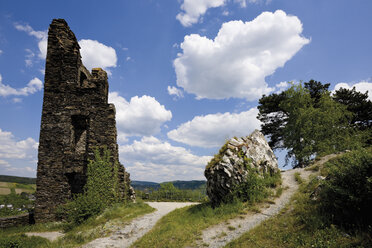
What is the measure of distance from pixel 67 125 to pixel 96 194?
5.27 m

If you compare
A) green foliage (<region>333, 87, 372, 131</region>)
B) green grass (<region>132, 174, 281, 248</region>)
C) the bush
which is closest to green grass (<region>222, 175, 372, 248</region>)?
the bush

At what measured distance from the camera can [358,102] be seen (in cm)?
2411

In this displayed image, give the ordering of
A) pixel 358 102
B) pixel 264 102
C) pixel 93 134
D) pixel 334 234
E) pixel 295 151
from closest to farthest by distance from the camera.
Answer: pixel 334 234 → pixel 93 134 → pixel 295 151 → pixel 358 102 → pixel 264 102

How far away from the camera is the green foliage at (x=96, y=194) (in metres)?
11.5

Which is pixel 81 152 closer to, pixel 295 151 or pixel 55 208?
pixel 55 208

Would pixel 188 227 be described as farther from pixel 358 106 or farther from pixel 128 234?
pixel 358 106

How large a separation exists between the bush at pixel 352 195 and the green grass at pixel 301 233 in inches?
14.9

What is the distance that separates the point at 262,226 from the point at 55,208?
12.9 meters

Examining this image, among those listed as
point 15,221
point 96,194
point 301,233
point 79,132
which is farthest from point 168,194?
point 301,233

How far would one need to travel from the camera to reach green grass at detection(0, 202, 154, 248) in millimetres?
7996

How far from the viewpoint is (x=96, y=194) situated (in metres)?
12.5

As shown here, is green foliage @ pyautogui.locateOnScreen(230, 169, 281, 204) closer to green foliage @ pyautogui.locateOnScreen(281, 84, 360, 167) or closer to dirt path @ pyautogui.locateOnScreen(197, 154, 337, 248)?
dirt path @ pyautogui.locateOnScreen(197, 154, 337, 248)

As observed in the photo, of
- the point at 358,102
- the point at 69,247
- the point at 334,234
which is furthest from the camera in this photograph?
the point at 358,102

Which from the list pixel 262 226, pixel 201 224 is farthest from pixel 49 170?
pixel 262 226
